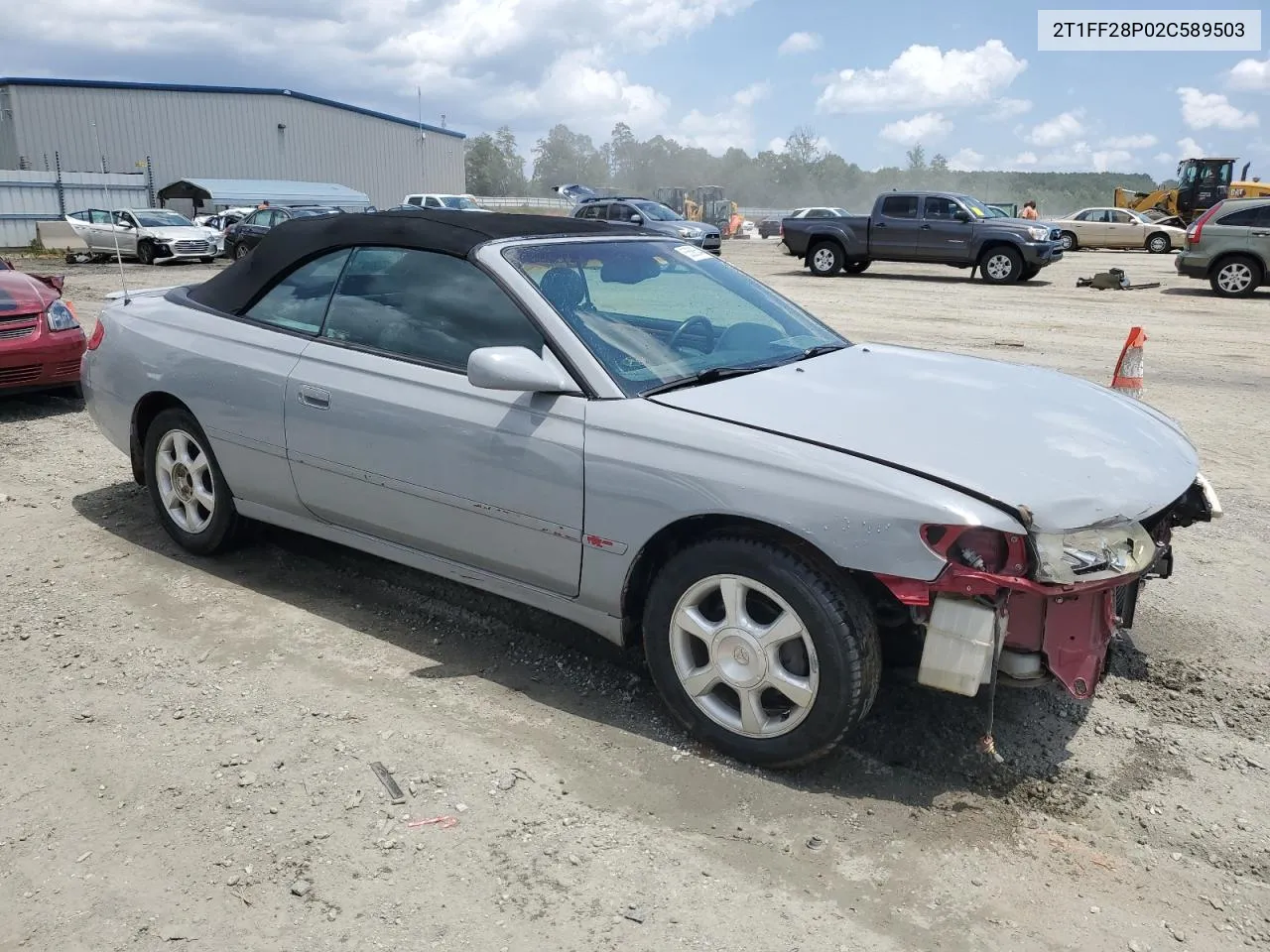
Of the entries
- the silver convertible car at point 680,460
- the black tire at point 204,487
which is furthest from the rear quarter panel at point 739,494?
the black tire at point 204,487

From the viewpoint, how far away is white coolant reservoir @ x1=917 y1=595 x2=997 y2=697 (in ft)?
8.95

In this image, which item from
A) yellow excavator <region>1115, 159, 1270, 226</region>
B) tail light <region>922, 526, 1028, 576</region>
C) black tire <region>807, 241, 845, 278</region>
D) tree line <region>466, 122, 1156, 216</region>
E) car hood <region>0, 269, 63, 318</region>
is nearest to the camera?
tail light <region>922, 526, 1028, 576</region>

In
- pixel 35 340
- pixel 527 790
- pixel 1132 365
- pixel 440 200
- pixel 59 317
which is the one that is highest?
pixel 440 200

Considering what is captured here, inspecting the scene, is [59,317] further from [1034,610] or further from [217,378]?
[1034,610]

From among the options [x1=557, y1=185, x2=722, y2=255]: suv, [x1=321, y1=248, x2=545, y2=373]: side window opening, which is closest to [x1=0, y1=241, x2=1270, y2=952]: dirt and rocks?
[x1=321, y1=248, x2=545, y2=373]: side window opening

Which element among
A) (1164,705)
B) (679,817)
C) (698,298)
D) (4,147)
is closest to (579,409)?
(698,298)

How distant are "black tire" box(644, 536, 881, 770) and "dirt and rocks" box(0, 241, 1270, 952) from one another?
12cm

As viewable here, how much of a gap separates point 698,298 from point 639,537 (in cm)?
132

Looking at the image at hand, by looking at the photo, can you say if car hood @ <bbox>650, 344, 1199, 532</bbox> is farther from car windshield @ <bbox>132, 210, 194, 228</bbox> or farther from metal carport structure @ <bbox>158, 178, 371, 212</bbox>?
metal carport structure @ <bbox>158, 178, 371, 212</bbox>

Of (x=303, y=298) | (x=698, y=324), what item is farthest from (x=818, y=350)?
(x=303, y=298)

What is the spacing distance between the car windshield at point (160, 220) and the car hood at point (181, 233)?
24cm

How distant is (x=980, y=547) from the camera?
271 cm

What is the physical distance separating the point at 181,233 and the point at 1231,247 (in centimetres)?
2388

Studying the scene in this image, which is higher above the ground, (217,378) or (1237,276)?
(1237,276)
